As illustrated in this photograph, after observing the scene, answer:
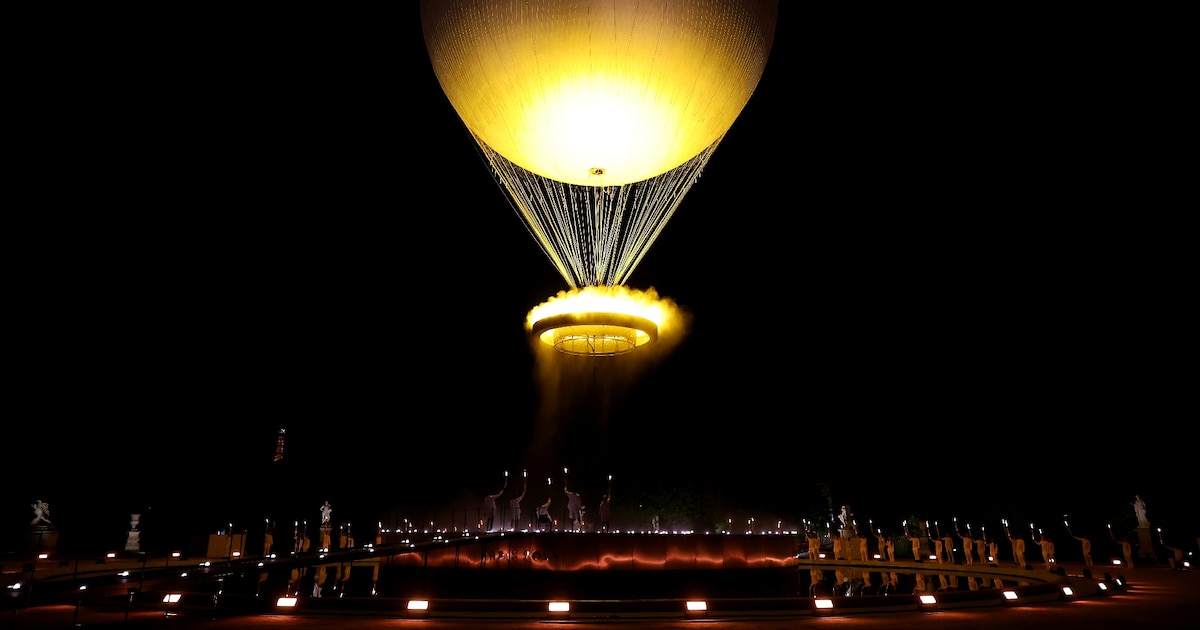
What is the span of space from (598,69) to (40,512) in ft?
65.1

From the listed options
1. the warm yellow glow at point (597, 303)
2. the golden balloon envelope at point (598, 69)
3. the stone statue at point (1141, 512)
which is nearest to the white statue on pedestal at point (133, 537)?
the warm yellow glow at point (597, 303)

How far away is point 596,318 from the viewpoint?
14.3 metres

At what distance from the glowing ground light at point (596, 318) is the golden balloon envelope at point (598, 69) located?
3868 mm

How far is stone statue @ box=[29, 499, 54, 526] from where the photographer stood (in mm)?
17914

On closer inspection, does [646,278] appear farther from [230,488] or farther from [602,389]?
[230,488]

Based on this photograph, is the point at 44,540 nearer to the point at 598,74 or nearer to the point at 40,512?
the point at 40,512

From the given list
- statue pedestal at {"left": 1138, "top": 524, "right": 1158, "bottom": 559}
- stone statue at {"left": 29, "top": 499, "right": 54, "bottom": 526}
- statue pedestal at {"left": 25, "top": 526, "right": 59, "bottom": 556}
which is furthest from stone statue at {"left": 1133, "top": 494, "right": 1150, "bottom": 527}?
stone statue at {"left": 29, "top": 499, "right": 54, "bottom": 526}

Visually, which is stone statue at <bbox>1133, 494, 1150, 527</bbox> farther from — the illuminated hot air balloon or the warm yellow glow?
the illuminated hot air balloon

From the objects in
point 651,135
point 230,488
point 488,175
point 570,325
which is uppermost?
point 488,175

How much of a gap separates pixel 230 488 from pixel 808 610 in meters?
18.6

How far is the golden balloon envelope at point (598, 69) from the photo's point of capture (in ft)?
28.6

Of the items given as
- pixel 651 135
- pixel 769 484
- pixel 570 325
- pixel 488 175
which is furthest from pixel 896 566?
pixel 488 175

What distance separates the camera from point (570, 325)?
14.5m

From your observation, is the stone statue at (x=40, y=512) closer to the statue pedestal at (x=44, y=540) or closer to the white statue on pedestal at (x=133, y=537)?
the statue pedestal at (x=44, y=540)
